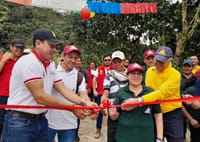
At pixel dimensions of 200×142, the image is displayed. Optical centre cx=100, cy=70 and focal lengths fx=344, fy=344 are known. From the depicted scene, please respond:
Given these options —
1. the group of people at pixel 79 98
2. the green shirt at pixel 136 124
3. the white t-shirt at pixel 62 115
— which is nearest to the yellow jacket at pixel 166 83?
the group of people at pixel 79 98

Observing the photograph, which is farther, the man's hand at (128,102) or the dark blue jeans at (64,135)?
the dark blue jeans at (64,135)

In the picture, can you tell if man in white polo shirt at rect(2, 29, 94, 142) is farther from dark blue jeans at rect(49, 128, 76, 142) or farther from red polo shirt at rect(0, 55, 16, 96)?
red polo shirt at rect(0, 55, 16, 96)

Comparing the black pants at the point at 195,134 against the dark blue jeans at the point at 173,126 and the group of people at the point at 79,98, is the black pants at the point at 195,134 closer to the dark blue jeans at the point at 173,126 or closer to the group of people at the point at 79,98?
the group of people at the point at 79,98

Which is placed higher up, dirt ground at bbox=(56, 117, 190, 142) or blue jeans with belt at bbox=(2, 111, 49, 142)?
blue jeans with belt at bbox=(2, 111, 49, 142)

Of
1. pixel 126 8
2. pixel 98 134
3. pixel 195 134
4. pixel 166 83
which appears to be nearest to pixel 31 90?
pixel 166 83

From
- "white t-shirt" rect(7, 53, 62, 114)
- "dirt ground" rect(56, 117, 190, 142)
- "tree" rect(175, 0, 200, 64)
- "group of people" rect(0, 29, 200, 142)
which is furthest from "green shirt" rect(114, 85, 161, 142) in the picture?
"tree" rect(175, 0, 200, 64)

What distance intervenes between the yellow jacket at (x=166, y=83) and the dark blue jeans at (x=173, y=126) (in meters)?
0.07

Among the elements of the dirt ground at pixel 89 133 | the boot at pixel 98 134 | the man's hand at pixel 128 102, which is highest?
the man's hand at pixel 128 102

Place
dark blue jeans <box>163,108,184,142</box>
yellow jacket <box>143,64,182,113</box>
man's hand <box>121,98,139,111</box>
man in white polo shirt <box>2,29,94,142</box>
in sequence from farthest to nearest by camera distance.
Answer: dark blue jeans <box>163,108,184,142</box>
yellow jacket <box>143,64,182,113</box>
man's hand <box>121,98,139,111</box>
man in white polo shirt <box>2,29,94,142</box>

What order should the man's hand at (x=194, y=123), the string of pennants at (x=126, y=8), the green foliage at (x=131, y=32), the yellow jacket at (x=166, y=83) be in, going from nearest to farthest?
the yellow jacket at (x=166, y=83) < the man's hand at (x=194, y=123) < the string of pennants at (x=126, y=8) < the green foliage at (x=131, y=32)

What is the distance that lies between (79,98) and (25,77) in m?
0.84

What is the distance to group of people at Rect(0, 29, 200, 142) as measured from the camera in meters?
3.18

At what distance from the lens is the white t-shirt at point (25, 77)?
308 centimetres

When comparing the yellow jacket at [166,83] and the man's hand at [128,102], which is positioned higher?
the yellow jacket at [166,83]
